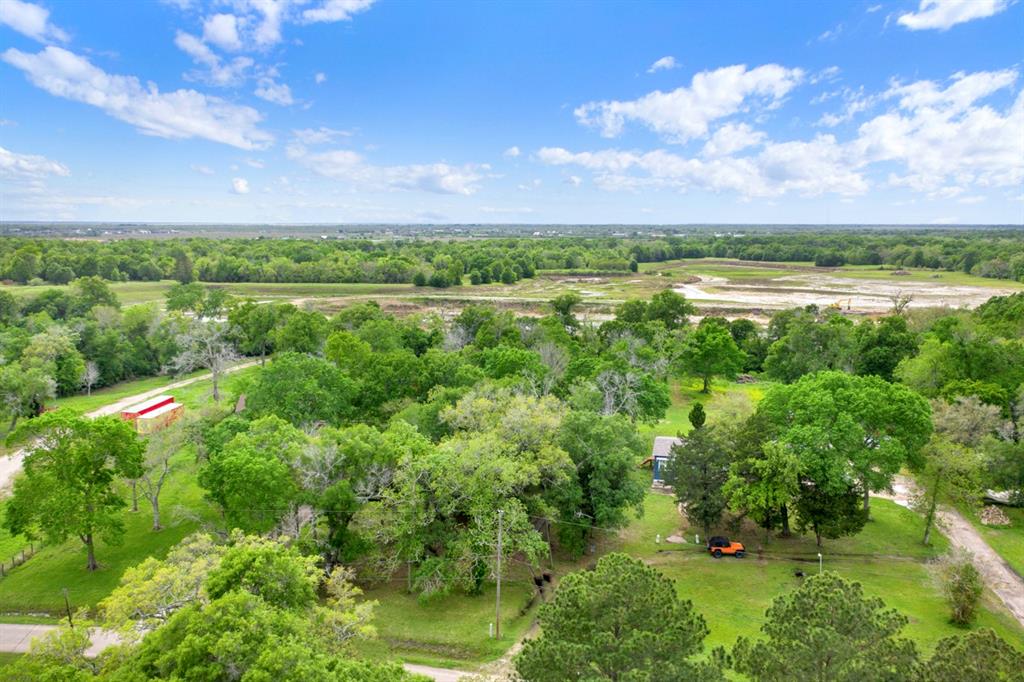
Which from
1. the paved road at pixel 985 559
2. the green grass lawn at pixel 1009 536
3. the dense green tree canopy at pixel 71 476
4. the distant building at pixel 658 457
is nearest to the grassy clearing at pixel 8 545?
the dense green tree canopy at pixel 71 476

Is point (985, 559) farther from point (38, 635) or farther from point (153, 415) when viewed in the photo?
point (153, 415)

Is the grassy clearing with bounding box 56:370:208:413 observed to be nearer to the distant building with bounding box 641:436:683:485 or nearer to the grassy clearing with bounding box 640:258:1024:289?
the distant building with bounding box 641:436:683:485

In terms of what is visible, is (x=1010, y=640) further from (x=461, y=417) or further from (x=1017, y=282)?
(x=1017, y=282)

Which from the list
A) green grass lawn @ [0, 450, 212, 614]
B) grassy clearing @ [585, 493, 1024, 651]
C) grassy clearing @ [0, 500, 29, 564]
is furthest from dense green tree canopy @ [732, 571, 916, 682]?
grassy clearing @ [0, 500, 29, 564]

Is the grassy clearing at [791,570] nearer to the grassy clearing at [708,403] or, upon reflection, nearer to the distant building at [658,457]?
the distant building at [658,457]

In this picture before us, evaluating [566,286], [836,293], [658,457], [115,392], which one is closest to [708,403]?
[658,457]
